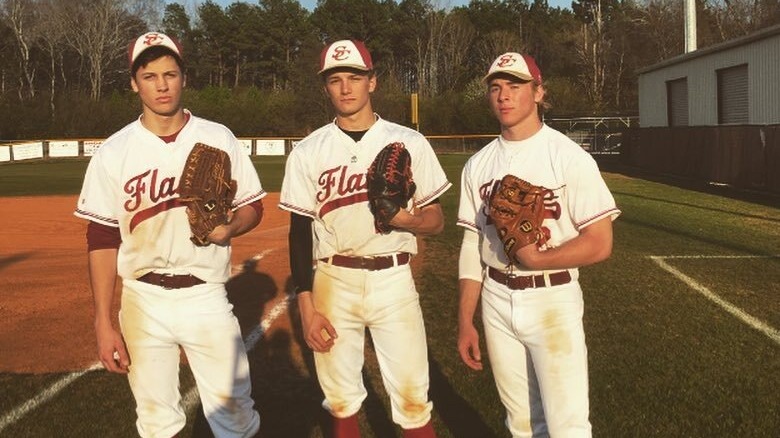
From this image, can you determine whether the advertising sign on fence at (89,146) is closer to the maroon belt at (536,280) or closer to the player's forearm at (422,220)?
the player's forearm at (422,220)

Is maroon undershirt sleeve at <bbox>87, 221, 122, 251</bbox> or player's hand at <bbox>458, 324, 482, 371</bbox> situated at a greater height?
maroon undershirt sleeve at <bbox>87, 221, 122, 251</bbox>

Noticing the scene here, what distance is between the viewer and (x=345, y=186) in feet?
11.0

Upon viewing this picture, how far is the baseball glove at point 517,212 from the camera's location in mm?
2758

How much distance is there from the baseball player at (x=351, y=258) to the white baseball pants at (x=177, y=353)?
394mm

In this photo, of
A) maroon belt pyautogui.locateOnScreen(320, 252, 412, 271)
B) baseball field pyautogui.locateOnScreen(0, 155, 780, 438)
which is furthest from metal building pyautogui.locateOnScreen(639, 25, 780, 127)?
maroon belt pyautogui.locateOnScreen(320, 252, 412, 271)

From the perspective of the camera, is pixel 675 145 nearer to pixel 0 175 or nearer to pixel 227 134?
pixel 227 134

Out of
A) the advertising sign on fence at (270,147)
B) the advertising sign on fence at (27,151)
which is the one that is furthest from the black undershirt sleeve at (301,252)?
the advertising sign on fence at (270,147)

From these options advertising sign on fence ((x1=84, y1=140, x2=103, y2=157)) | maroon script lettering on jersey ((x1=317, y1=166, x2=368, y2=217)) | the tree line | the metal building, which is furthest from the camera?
the tree line

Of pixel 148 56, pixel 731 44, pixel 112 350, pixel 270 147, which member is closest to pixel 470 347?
pixel 112 350

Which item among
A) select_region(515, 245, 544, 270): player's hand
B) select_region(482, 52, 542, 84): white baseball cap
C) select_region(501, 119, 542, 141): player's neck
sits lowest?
select_region(515, 245, 544, 270): player's hand

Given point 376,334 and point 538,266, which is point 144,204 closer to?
point 376,334

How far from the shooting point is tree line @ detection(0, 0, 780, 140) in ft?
170

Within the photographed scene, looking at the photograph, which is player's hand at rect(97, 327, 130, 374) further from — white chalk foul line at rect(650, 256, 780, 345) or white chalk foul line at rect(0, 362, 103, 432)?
white chalk foul line at rect(650, 256, 780, 345)

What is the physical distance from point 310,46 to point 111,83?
17.5 m
